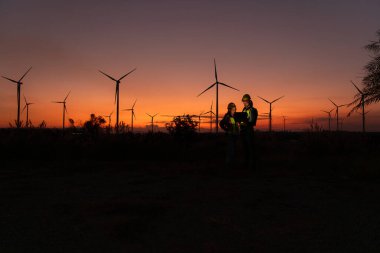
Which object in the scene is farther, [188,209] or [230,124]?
[230,124]

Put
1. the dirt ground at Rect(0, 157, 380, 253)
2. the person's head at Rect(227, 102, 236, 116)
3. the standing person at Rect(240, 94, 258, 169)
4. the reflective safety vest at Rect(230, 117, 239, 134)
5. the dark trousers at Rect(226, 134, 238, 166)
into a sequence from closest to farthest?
the dirt ground at Rect(0, 157, 380, 253) < the standing person at Rect(240, 94, 258, 169) < the reflective safety vest at Rect(230, 117, 239, 134) < the person's head at Rect(227, 102, 236, 116) < the dark trousers at Rect(226, 134, 238, 166)

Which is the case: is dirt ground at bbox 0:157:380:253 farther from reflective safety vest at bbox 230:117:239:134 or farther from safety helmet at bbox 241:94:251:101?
safety helmet at bbox 241:94:251:101

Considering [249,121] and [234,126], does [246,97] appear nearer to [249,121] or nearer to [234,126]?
[249,121]

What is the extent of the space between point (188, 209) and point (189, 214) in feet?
1.15

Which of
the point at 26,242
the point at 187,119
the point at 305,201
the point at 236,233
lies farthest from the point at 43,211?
the point at 187,119

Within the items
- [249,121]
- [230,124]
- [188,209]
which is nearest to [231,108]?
[230,124]

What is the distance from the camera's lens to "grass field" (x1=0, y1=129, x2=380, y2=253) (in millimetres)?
4410

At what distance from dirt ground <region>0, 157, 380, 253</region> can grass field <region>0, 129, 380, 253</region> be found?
14mm

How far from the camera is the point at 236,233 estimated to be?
475 centimetres

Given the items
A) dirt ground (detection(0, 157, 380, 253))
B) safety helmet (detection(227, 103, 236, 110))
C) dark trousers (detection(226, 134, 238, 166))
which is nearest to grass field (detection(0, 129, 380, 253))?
dirt ground (detection(0, 157, 380, 253))

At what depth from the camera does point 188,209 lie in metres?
6.13

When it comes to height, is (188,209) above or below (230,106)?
below

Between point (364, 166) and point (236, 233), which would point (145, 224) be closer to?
point (236, 233)

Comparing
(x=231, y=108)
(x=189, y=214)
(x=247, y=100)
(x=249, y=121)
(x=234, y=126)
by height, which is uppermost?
(x=247, y=100)
